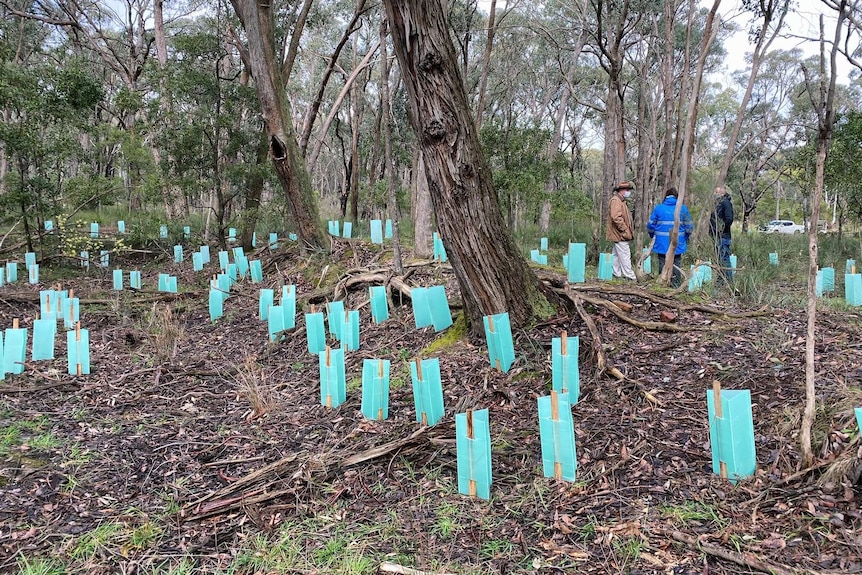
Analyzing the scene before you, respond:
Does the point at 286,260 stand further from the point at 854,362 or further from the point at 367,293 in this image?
the point at 854,362

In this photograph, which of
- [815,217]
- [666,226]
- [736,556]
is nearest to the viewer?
[736,556]

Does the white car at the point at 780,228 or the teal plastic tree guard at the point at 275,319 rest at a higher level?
the white car at the point at 780,228

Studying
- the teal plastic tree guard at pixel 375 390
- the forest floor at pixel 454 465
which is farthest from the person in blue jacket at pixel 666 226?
the teal plastic tree guard at pixel 375 390

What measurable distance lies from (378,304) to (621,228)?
11.1 ft

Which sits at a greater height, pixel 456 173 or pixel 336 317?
pixel 456 173

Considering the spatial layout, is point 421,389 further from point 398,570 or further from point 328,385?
point 398,570

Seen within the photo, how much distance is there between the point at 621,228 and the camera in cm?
674

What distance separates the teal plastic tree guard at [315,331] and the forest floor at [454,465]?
21 cm

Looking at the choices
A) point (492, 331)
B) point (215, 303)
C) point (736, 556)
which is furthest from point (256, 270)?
point (736, 556)

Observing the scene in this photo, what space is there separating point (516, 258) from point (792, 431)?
1948 mm

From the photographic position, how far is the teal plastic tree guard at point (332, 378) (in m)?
3.43

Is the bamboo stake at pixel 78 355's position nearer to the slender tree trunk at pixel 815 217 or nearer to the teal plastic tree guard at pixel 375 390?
the teal plastic tree guard at pixel 375 390

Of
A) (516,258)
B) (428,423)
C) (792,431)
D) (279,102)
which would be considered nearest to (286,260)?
(279,102)

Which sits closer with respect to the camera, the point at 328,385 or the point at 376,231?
the point at 328,385
